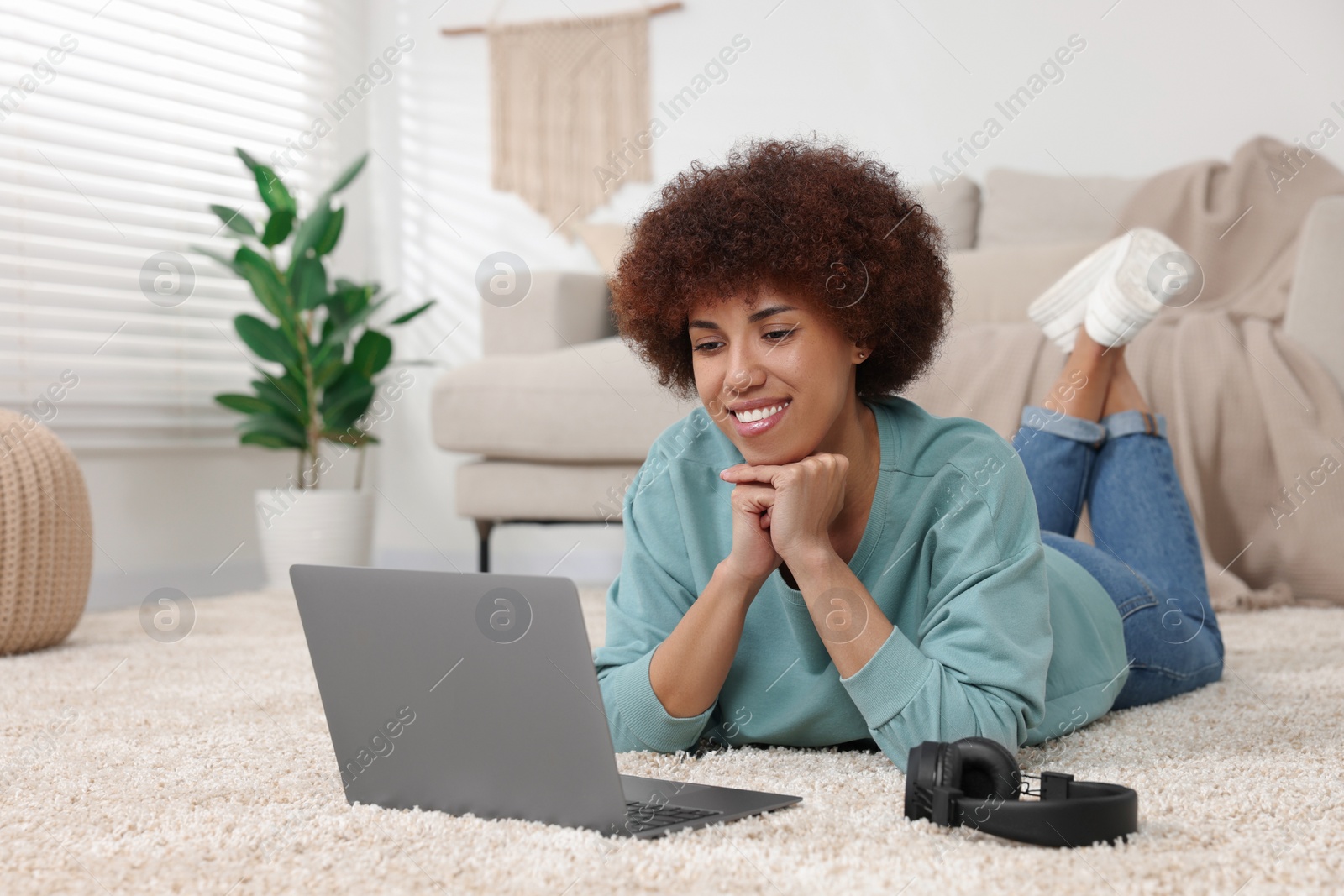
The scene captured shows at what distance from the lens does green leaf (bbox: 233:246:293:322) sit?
275 cm

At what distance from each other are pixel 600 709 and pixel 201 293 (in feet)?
9.01

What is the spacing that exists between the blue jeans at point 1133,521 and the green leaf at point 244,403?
196cm

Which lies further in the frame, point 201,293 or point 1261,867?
point 201,293

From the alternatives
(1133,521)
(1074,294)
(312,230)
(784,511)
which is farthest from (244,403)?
(784,511)

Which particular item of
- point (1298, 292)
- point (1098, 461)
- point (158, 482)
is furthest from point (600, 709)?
point (158, 482)

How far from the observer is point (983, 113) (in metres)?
3.26

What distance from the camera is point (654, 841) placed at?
0.75 metres

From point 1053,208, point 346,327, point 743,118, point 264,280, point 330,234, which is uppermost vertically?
point 743,118

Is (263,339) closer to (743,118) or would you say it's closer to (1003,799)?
(743,118)

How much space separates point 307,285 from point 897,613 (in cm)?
215

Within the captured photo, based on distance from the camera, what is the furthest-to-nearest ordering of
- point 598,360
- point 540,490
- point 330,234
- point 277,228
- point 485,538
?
point 330,234 → point 277,228 → point 485,538 → point 540,490 → point 598,360

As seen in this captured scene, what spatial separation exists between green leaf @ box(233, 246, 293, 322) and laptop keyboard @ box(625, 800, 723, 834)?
2.24 metres

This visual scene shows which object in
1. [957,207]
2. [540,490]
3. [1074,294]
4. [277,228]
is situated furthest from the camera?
[957,207]

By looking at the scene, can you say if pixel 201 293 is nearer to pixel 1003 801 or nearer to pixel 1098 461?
pixel 1098 461
